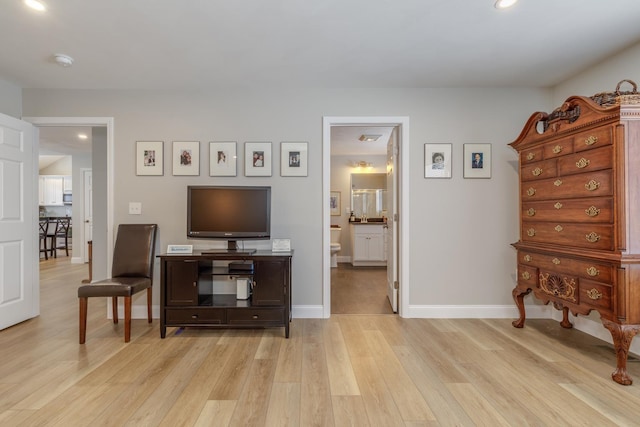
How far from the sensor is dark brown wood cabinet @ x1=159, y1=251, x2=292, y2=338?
270 cm

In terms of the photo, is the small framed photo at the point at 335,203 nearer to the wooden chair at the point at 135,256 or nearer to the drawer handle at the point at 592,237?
the wooden chair at the point at 135,256

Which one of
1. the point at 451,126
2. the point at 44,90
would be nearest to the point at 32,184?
the point at 44,90

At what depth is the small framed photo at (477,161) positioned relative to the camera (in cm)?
322

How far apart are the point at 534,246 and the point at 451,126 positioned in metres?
1.43

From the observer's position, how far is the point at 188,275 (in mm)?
2711

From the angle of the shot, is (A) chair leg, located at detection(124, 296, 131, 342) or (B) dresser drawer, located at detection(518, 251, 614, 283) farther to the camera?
(A) chair leg, located at detection(124, 296, 131, 342)

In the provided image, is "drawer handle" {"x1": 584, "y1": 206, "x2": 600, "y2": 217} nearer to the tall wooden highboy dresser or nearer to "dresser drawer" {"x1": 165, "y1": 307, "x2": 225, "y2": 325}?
the tall wooden highboy dresser

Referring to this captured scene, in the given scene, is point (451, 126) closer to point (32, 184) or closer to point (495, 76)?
point (495, 76)

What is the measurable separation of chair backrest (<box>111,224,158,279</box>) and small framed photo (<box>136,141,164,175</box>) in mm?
580

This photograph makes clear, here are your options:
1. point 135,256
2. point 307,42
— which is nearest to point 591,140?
point 307,42

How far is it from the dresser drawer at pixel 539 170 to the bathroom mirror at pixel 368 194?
12.9 ft

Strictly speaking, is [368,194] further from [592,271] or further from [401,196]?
[592,271]

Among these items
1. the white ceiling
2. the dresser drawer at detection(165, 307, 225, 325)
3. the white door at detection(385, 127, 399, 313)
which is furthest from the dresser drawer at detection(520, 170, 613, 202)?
the dresser drawer at detection(165, 307, 225, 325)

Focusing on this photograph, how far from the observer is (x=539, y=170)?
2580 millimetres
